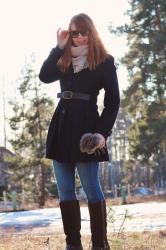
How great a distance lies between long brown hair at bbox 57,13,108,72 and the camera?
11.9ft

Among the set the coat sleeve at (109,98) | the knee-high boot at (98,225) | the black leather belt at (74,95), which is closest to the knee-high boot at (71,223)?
the knee-high boot at (98,225)

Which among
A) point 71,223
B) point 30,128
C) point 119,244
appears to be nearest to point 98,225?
point 71,223

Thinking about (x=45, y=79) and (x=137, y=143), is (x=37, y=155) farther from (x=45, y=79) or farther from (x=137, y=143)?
(x=45, y=79)

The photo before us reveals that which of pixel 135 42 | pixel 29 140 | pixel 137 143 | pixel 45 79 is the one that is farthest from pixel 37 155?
pixel 45 79

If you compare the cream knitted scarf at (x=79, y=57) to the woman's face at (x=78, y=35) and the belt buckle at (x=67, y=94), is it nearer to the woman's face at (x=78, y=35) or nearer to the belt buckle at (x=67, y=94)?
the woman's face at (x=78, y=35)

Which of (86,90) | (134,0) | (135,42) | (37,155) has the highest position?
(134,0)

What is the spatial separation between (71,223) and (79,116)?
0.71 meters

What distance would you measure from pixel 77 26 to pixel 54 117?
2.04 feet

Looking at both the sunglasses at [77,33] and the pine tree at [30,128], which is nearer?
the sunglasses at [77,33]

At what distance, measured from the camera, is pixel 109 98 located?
12.0 ft

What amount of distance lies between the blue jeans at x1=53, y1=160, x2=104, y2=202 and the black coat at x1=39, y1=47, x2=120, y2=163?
7 centimetres

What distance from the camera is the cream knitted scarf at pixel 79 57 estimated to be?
367 cm

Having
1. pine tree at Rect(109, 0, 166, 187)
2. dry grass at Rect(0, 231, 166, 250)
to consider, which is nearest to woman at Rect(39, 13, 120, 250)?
dry grass at Rect(0, 231, 166, 250)

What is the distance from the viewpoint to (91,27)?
364cm
